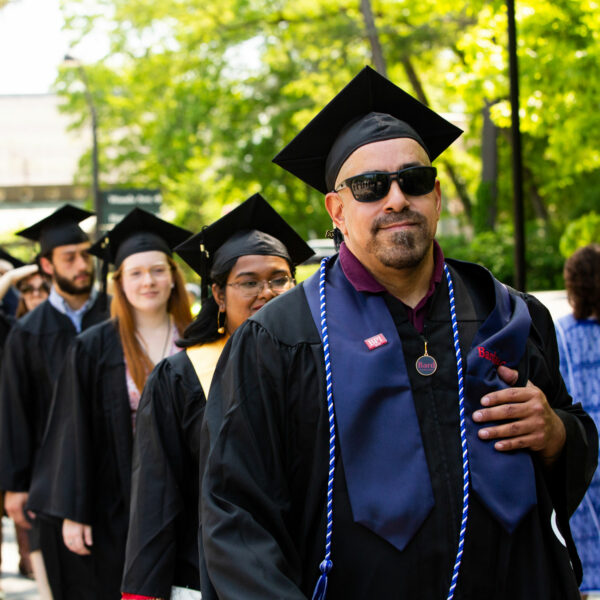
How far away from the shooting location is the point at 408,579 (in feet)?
7.03

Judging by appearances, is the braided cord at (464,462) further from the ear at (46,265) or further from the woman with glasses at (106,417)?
the ear at (46,265)

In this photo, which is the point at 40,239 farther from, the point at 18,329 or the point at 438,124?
the point at 438,124

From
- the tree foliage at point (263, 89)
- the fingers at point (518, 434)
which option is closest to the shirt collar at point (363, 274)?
the fingers at point (518, 434)

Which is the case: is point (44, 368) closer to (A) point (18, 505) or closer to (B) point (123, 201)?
(A) point (18, 505)

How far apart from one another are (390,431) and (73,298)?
13.6 feet

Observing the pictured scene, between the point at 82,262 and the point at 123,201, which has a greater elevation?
the point at 123,201

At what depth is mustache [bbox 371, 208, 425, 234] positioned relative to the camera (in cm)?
237

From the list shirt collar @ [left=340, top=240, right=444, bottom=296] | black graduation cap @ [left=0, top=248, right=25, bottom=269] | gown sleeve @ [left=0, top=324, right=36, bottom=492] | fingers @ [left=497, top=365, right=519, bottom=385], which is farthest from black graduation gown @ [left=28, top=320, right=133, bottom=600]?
black graduation cap @ [left=0, top=248, right=25, bottom=269]

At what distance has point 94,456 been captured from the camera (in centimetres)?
449

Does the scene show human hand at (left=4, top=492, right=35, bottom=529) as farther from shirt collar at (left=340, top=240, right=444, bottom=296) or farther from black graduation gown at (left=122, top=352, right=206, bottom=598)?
shirt collar at (left=340, top=240, right=444, bottom=296)

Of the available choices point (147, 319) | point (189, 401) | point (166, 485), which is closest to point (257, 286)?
point (189, 401)

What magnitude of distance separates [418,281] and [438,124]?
58 cm

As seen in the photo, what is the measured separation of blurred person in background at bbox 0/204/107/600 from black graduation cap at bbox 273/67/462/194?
2.95 meters

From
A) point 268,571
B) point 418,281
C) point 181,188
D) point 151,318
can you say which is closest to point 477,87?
point 151,318
